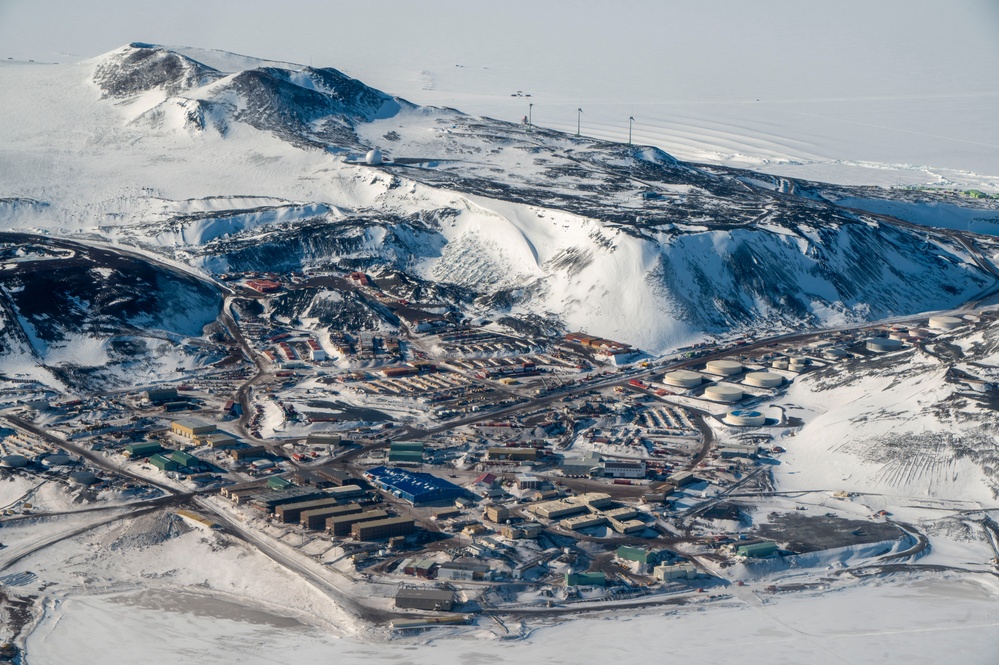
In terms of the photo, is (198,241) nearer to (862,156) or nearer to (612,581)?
(612,581)

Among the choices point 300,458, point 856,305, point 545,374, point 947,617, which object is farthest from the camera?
point 856,305

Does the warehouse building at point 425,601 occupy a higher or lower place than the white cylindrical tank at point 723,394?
lower

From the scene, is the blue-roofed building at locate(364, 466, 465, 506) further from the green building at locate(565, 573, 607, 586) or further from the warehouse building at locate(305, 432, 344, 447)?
the green building at locate(565, 573, 607, 586)

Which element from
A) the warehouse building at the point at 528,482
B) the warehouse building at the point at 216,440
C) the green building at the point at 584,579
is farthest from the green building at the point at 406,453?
the green building at the point at 584,579

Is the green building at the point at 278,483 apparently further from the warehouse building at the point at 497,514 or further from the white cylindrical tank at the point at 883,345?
the white cylindrical tank at the point at 883,345

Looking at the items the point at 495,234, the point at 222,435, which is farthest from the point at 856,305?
the point at 222,435

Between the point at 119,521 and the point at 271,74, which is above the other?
the point at 271,74
